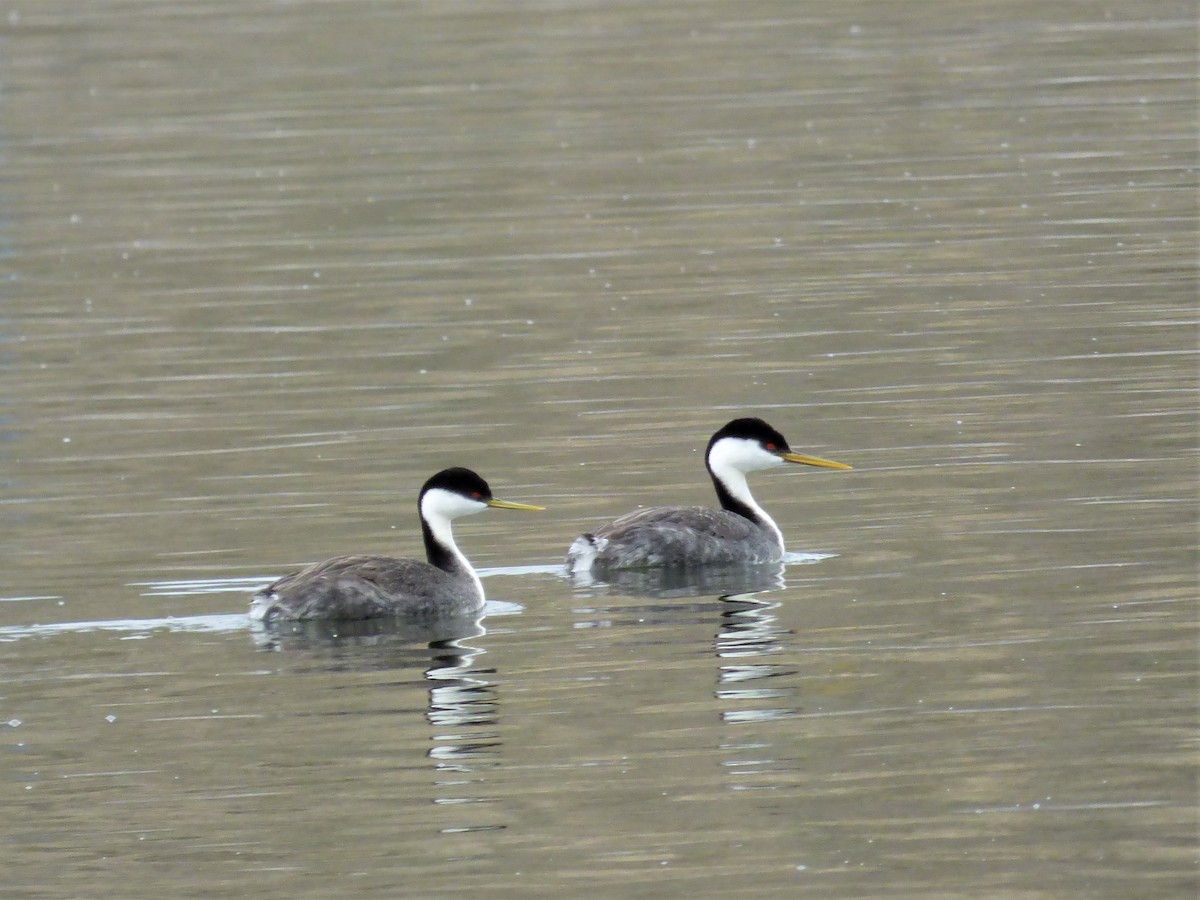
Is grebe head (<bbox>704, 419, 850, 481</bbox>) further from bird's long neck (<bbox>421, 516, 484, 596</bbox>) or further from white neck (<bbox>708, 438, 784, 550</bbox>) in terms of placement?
bird's long neck (<bbox>421, 516, 484, 596</bbox>)

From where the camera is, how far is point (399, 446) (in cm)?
1731

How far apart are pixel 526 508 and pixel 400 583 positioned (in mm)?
1134

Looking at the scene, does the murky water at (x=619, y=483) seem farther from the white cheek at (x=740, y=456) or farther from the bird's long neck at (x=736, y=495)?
the white cheek at (x=740, y=456)

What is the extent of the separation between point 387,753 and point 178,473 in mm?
6801

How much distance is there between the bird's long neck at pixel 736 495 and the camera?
571 inches

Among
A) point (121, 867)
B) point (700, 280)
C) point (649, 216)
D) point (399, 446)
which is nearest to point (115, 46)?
point (649, 216)

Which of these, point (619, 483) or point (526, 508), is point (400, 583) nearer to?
point (526, 508)

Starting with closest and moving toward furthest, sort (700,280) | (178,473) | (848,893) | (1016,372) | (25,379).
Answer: (848,893) → (178,473) → (1016,372) → (25,379) → (700,280)

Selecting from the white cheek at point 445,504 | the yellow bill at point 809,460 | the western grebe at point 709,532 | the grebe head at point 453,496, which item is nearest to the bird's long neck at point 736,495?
the western grebe at point 709,532

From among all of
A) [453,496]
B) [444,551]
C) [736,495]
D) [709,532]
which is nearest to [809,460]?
[736,495]

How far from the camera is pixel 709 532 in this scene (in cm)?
1406

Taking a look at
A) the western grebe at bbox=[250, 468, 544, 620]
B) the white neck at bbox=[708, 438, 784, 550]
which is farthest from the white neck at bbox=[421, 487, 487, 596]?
the white neck at bbox=[708, 438, 784, 550]

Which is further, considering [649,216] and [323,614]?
[649,216]

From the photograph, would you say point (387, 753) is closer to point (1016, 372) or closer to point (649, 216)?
point (1016, 372)
